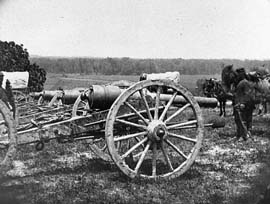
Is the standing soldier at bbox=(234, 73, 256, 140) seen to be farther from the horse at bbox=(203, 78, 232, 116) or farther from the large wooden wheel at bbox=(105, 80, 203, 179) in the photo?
the horse at bbox=(203, 78, 232, 116)

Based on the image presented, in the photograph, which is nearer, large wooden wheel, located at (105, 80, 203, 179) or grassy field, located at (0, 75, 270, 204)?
grassy field, located at (0, 75, 270, 204)

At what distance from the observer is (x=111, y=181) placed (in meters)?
5.56

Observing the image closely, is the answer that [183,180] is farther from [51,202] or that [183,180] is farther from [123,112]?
[51,202]

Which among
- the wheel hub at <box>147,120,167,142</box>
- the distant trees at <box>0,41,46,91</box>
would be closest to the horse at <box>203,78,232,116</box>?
the wheel hub at <box>147,120,167,142</box>

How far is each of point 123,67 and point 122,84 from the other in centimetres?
54

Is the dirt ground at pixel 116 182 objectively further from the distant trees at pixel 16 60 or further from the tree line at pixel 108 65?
the tree line at pixel 108 65

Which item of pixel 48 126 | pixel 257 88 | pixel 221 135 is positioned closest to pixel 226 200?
pixel 48 126

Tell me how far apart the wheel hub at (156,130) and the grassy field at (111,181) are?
63cm

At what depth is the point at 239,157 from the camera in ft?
24.2

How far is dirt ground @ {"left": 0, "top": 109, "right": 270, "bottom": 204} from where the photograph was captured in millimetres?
4824

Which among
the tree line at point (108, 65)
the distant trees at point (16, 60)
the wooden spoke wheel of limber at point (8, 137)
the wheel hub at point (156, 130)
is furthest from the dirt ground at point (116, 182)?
the tree line at point (108, 65)

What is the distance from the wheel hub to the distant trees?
1.68m

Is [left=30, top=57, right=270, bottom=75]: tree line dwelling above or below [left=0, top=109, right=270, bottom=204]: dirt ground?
above

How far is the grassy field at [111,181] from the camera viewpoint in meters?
4.83
